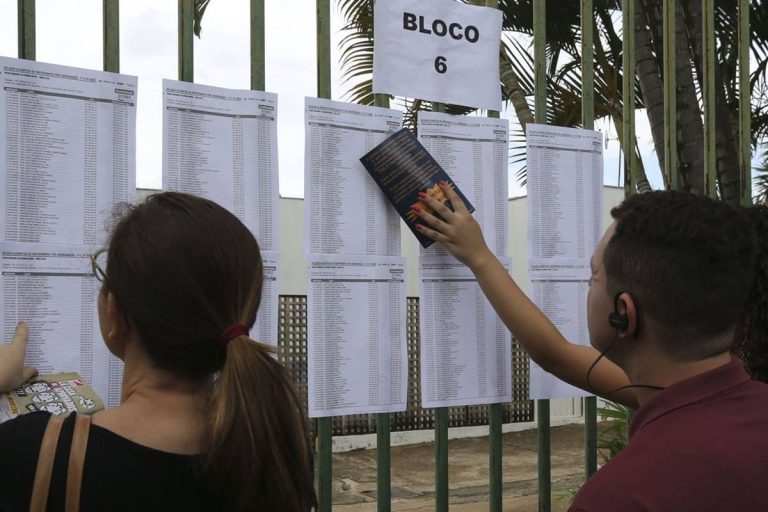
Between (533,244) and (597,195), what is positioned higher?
(597,195)

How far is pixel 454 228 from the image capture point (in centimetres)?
201

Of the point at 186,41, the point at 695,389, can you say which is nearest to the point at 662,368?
the point at 695,389

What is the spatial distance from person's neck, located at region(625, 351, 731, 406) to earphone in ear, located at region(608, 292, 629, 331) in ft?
0.22

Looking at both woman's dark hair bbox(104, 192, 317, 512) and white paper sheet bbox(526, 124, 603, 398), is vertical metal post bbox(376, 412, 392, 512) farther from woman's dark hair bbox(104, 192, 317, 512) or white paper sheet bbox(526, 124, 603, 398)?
woman's dark hair bbox(104, 192, 317, 512)

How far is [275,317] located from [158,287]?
0.64 m

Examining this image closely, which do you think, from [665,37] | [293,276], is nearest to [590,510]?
[665,37]

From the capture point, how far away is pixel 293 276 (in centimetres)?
1362

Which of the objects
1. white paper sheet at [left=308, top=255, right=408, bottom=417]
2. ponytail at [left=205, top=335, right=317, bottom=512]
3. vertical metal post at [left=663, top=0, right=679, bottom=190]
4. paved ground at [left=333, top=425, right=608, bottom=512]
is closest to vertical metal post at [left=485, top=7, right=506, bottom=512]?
white paper sheet at [left=308, top=255, right=408, bottom=417]

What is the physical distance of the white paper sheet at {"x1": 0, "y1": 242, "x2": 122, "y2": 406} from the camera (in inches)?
61.4

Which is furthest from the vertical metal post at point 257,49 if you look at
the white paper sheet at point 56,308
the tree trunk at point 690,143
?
the tree trunk at point 690,143

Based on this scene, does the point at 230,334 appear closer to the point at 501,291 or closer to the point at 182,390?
the point at 182,390

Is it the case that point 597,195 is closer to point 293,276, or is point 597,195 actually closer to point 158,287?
point 158,287

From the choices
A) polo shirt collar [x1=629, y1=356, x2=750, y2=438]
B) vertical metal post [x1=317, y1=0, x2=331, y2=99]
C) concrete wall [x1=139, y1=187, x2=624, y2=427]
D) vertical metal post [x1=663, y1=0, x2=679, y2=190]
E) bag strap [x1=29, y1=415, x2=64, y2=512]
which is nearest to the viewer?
bag strap [x1=29, y1=415, x2=64, y2=512]

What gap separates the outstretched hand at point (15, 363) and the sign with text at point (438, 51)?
987mm
